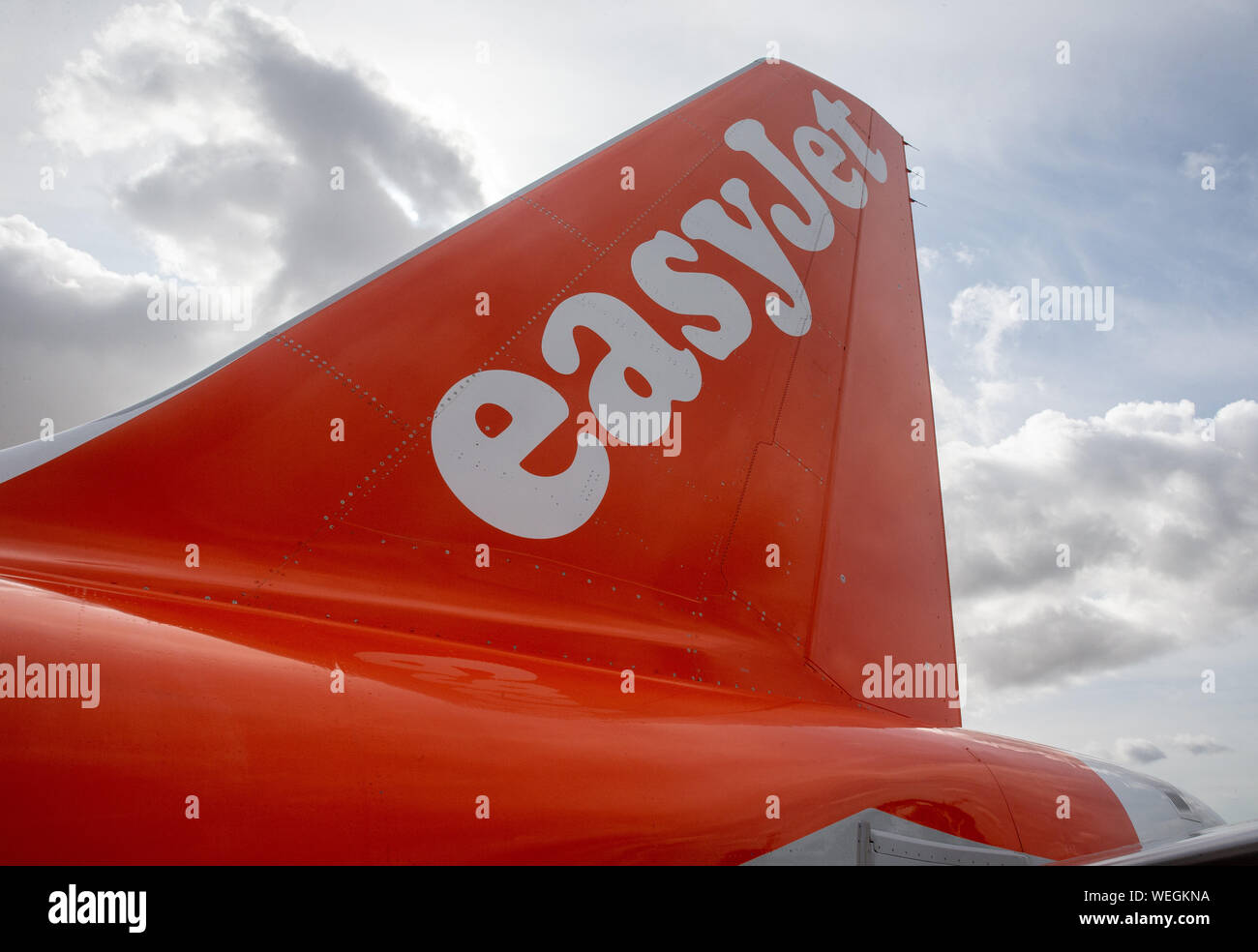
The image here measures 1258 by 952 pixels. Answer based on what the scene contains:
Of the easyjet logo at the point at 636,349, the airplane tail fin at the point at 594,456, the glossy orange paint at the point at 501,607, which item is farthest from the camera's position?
the easyjet logo at the point at 636,349

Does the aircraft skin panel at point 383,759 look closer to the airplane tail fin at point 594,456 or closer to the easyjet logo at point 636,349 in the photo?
the airplane tail fin at point 594,456

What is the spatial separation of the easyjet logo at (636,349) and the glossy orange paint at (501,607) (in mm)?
66

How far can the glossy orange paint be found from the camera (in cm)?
188

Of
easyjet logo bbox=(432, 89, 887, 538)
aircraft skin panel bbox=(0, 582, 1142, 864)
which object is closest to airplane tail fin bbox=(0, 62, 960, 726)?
easyjet logo bbox=(432, 89, 887, 538)

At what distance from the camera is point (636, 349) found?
12.2 feet

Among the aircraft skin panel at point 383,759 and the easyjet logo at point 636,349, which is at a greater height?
the easyjet logo at point 636,349

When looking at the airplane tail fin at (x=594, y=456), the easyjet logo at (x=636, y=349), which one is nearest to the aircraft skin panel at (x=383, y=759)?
the airplane tail fin at (x=594, y=456)

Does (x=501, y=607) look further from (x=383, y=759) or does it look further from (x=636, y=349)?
(x=636, y=349)

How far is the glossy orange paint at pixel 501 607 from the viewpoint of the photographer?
1879 mm

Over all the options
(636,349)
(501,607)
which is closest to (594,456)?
(636,349)

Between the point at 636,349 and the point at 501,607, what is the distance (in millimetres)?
1353

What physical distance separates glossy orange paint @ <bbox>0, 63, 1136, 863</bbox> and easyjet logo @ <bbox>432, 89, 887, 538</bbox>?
0.07 m
